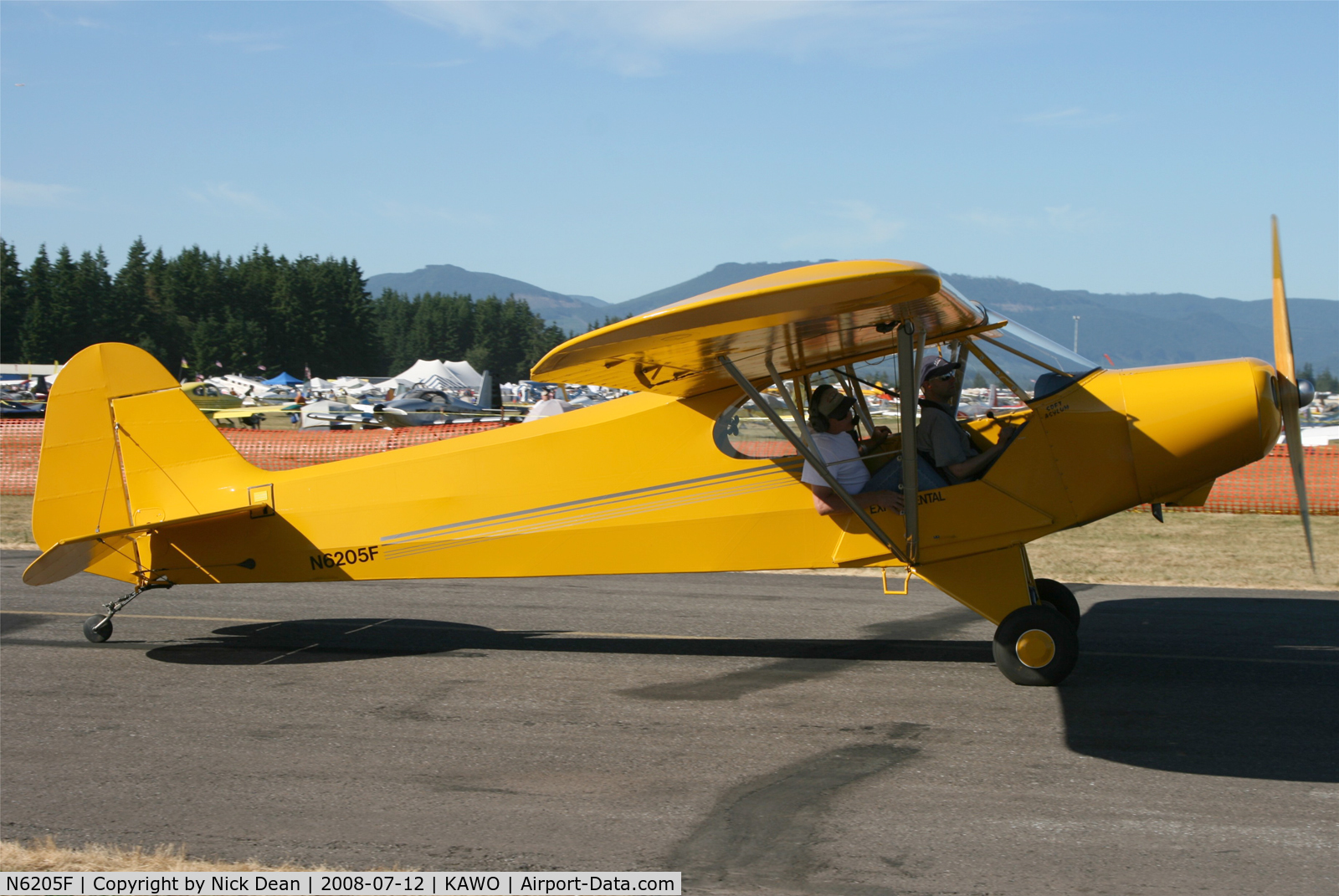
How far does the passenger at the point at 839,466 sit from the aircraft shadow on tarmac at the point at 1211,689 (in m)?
1.66

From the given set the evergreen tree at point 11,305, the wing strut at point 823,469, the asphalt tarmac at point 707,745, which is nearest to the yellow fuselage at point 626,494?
the wing strut at point 823,469

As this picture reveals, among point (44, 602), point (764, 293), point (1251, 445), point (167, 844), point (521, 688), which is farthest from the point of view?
point (44, 602)

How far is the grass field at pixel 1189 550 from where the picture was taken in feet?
33.9

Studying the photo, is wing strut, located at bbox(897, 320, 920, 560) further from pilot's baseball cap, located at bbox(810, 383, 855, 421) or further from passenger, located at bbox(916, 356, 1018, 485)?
pilot's baseball cap, located at bbox(810, 383, 855, 421)

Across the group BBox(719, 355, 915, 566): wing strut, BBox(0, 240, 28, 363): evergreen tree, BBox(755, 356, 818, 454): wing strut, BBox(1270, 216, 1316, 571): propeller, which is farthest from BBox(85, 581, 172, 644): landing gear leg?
BBox(0, 240, 28, 363): evergreen tree

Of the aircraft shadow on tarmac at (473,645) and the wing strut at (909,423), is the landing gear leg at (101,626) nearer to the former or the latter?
the aircraft shadow on tarmac at (473,645)

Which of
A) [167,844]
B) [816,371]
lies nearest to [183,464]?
[167,844]

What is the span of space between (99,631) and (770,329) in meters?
5.93

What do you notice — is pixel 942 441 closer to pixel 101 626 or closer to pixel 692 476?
pixel 692 476

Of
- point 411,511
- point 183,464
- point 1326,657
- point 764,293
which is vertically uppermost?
point 764,293

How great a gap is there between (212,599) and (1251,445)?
8.93 m

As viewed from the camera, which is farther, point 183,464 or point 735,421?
point 183,464

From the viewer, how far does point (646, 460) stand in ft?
22.1

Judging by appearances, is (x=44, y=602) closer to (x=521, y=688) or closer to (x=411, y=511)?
(x=411, y=511)
